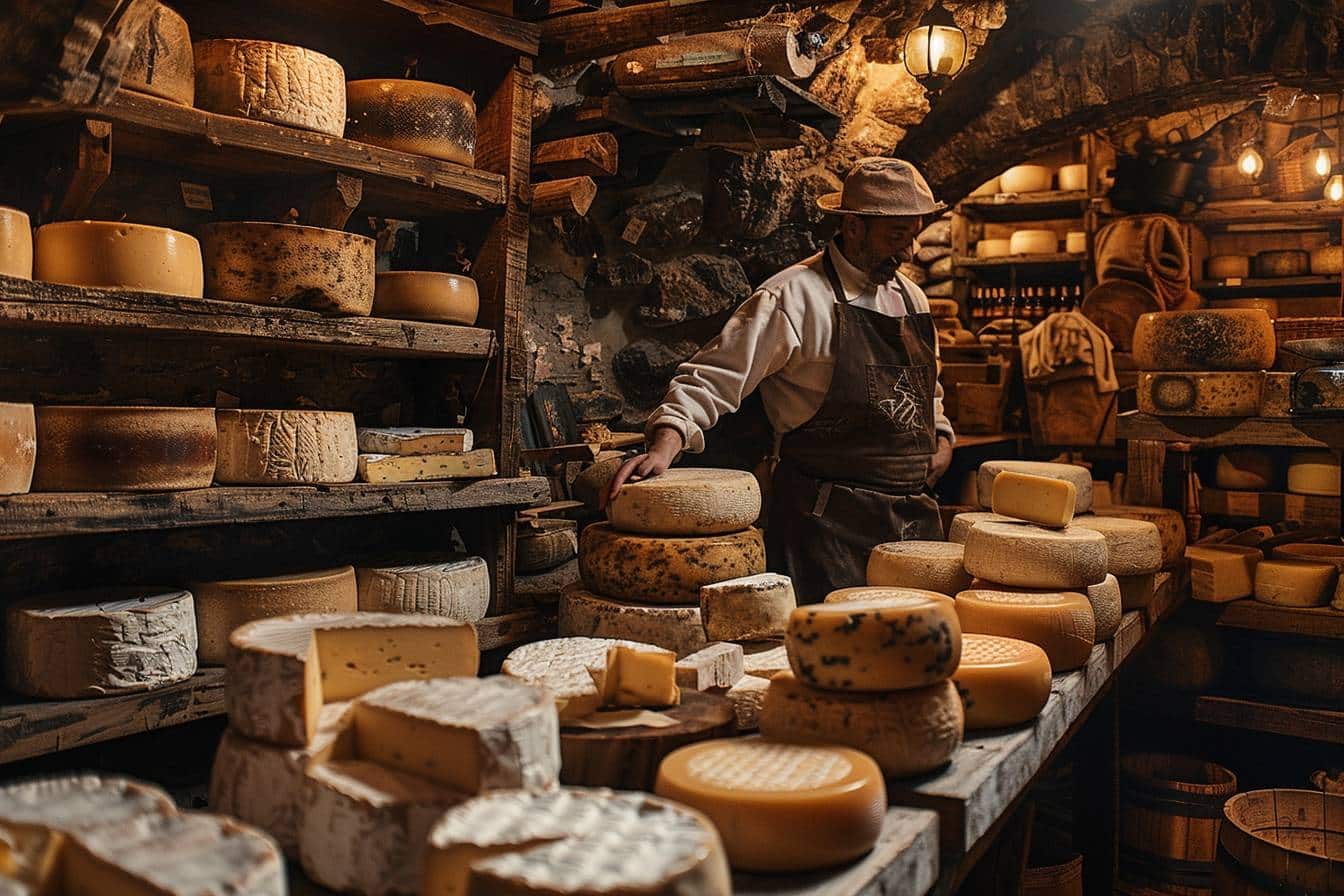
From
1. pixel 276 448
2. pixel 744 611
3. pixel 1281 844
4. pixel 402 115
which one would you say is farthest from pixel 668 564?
pixel 1281 844

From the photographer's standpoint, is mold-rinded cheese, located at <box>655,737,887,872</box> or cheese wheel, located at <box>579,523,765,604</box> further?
cheese wheel, located at <box>579,523,765,604</box>

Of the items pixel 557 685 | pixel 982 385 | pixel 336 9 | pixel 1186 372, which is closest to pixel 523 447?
pixel 336 9

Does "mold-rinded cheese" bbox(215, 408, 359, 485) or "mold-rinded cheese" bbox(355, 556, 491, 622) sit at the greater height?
"mold-rinded cheese" bbox(215, 408, 359, 485)

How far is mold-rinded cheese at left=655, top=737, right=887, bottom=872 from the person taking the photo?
1.20 m

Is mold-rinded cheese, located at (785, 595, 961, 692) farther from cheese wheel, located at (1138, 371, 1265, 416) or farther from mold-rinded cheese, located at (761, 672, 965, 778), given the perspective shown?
cheese wheel, located at (1138, 371, 1265, 416)

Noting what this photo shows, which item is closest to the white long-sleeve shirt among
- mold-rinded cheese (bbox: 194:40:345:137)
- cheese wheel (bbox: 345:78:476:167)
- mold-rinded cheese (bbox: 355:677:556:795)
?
cheese wheel (bbox: 345:78:476:167)

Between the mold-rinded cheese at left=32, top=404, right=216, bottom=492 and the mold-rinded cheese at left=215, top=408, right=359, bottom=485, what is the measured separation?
0.11 metres

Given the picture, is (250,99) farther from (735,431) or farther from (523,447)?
(735,431)

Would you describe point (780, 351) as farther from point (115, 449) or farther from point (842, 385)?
point (115, 449)

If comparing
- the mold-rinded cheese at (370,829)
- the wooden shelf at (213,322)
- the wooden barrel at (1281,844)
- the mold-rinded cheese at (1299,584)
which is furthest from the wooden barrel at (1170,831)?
the mold-rinded cheese at (370,829)

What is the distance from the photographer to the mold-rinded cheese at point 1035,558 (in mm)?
2316

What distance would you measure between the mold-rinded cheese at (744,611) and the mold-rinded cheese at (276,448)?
1.09m

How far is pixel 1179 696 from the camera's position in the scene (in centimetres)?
388

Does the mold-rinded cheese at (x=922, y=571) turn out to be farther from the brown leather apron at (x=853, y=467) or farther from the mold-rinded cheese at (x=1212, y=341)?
the mold-rinded cheese at (x=1212, y=341)
